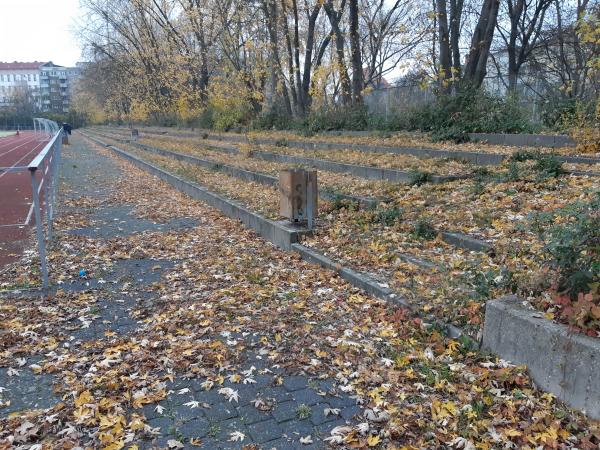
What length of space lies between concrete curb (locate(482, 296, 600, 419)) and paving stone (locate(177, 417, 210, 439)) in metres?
2.11

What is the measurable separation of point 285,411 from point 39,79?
16352 cm

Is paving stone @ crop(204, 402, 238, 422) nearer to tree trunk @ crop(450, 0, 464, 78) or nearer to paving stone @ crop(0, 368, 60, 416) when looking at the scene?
paving stone @ crop(0, 368, 60, 416)

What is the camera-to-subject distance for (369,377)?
362 centimetres

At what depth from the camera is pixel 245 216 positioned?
349 inches

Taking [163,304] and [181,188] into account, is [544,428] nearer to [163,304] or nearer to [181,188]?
[163,304]

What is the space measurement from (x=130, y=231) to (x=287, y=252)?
3351 mm

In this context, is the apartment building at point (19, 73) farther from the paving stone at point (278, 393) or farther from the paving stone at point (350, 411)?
the paving stone at point (350, 411)

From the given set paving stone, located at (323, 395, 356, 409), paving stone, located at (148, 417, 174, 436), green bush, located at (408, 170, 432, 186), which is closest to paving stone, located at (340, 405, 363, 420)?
paving stone, located at (323, 395, 356, 409)

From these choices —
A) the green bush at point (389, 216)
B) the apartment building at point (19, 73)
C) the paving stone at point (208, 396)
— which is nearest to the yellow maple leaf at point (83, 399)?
the paving stone at point (208, 396)

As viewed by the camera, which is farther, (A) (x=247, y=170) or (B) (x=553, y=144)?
(A) (x=247, y=170)

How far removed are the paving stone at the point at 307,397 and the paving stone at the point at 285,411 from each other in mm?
60

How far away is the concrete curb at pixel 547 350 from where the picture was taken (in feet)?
9.52

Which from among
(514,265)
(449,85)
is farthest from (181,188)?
(514,265)

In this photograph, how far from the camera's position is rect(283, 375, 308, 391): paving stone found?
11.8 feet
